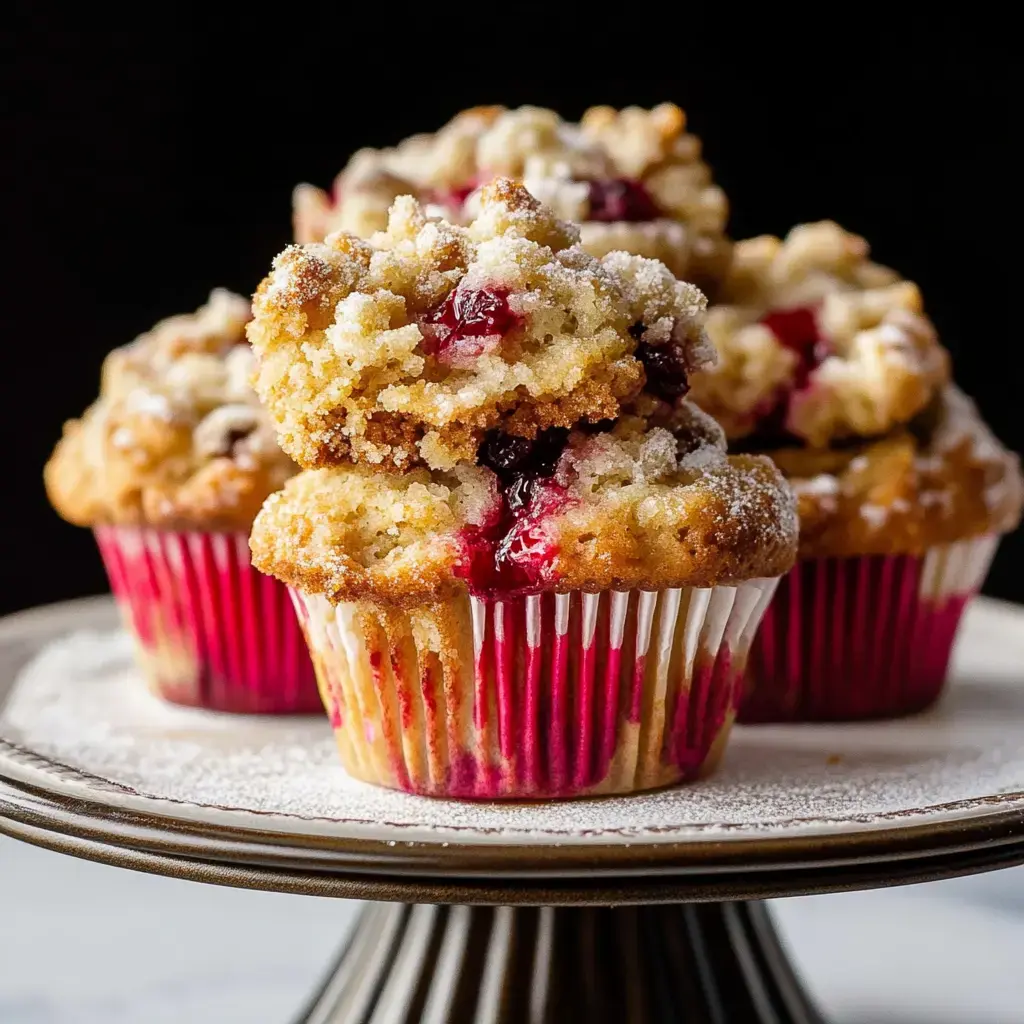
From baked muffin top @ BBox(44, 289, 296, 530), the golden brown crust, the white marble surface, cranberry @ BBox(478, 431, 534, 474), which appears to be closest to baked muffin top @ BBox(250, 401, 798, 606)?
cranberry @ BBox(478, 431, 534, 474)

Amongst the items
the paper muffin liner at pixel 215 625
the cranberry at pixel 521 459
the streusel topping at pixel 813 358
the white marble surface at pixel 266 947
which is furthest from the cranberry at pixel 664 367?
the white marble surface at pixel 266 947

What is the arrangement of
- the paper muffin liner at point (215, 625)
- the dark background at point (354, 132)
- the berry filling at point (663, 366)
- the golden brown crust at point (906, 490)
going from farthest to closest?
the dark background at point (354, 132)
the paper muffin liner at point (215, 625)
the golden brown crust at point (906, 490)
the berry filling at point (663, 366)

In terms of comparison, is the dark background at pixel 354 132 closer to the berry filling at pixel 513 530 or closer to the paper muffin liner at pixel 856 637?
the paper muffin liner at pixel 856 637

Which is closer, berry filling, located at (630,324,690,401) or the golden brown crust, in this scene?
berry filling, located at (630,324,690,401)

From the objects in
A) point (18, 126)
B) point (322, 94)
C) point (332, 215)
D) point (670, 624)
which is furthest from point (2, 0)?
point (670, 624)

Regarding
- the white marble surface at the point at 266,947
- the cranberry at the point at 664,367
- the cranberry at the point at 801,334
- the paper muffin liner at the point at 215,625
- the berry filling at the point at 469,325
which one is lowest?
the white marble surface at the point at 266,947

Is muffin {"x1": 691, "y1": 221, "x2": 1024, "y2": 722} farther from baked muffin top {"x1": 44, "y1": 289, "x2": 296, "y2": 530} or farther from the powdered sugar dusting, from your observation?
baked muffin top {"x1": 44, "y1": 289, "x2": 296, "y2": 530}

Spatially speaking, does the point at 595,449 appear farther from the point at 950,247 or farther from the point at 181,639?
the point at 950,247
